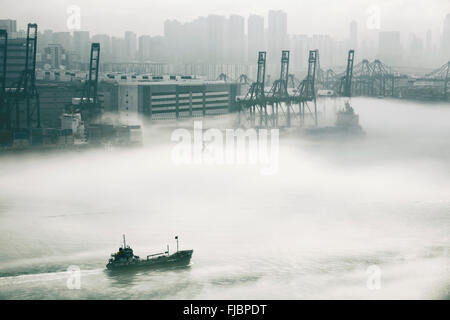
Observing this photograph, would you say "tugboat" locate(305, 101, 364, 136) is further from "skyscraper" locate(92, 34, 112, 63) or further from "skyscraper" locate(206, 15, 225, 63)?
"skyscraper" locate(92, 34, 112, 63)

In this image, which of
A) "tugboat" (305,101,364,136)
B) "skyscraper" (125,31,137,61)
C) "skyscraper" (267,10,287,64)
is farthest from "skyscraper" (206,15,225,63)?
"tugboat" (305,101,364,136)

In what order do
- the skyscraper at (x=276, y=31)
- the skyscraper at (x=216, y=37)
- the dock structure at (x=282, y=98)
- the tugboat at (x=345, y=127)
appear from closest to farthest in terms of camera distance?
the dock structure at (x=282, y=98), the tugboat at (x=345, y=127), the skyscraper at (x=216, y=37), the skyscraper at (x=276, y=31)

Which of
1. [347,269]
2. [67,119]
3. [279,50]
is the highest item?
[279,50]

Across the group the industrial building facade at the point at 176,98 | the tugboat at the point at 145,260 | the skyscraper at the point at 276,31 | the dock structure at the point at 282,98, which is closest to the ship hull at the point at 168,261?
the tugboat at the point at 145,260

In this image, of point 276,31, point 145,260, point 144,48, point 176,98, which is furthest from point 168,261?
point 144,48

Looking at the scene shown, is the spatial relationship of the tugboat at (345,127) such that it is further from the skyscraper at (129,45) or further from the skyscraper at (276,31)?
the skyscraper at (129,45)
